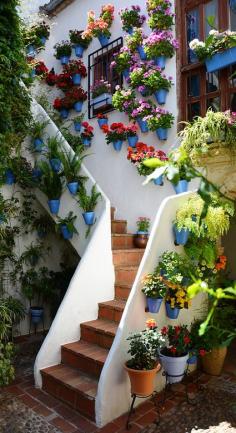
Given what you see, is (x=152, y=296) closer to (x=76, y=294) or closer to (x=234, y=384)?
(x=76, y=294)

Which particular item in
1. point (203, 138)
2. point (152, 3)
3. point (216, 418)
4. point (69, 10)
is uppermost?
point (69, 10)

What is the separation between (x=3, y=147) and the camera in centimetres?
467

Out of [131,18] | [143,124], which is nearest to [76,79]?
[131,18]

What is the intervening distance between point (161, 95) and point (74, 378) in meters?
4.20

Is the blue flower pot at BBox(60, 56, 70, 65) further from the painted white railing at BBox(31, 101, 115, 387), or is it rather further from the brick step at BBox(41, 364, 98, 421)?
the brick step at BBox(41, 364, 98, 421)

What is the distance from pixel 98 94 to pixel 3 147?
2700 mm

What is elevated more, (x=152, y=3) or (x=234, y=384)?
(x=152, y=3)

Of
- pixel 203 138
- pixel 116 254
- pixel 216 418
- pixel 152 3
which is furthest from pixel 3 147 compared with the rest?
pixel 216 418

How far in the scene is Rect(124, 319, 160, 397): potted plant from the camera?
3344 millimetres

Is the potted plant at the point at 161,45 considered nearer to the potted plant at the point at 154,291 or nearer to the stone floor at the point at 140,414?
the potted plant at the point at 154,291

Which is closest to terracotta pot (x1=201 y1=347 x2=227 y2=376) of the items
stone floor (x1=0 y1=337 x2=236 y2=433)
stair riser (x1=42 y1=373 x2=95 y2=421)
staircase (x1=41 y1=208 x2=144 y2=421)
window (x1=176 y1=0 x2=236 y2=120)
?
stone floor (x1=0 y1=337 x2=236 y2=433)

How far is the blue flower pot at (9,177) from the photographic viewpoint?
223 inches

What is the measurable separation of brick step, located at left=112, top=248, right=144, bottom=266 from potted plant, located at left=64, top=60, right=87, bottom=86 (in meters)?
3.96

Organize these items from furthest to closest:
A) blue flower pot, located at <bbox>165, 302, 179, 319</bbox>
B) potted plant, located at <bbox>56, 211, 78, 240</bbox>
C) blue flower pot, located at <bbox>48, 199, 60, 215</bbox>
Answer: blue flower pot, located at <bbox>48, 199, 60, 215</bbox> → potted plant, located at <bbox>56, 211, 78, 240</bbox> → blue flower pot, located at <bbox>165, 302, 179, 319</bbox>
